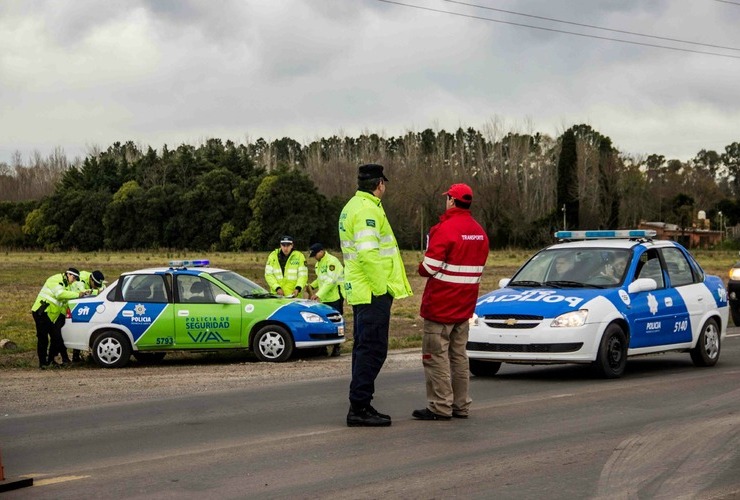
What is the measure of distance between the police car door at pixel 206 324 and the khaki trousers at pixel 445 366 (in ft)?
22.9

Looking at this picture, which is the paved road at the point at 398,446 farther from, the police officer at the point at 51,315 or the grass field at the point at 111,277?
the grass field at the point at 111,277

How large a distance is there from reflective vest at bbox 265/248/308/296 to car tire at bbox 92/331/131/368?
3.09m

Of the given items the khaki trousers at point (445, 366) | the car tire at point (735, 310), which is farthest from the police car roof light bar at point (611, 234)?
the car tire at point (735, 310)

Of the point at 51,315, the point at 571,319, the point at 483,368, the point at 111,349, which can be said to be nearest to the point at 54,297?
the point at 51,315

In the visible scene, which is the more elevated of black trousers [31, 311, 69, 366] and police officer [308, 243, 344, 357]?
police officer [308, 243, 344, 357]

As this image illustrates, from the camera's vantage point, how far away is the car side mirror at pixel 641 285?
12.9m

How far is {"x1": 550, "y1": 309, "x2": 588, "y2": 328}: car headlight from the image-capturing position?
40.0ft

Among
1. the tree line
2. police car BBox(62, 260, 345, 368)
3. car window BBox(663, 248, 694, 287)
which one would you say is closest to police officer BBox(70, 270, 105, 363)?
police car BBox(62, 260, 345, 368)

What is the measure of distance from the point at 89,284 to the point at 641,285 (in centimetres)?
966

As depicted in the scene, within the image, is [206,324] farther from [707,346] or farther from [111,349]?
[707,346]

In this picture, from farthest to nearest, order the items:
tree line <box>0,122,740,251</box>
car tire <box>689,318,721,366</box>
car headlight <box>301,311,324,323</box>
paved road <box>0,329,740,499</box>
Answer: tree line <box>0,122,740,251</box> → car headlight <box>301,311,324,323</box> → car tire <box>689,318,721,366</box> → paved road <box>0,329,740,499</box>

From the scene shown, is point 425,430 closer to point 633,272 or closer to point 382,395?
point 382,395

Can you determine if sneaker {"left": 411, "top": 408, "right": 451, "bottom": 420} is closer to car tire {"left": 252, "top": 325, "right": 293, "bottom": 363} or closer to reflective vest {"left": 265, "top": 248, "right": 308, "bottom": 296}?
car tire {"left": 252, "top": 325, "right": 293, "bottom": 363}


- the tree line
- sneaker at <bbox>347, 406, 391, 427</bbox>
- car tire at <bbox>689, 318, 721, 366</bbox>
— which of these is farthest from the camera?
the tree line
